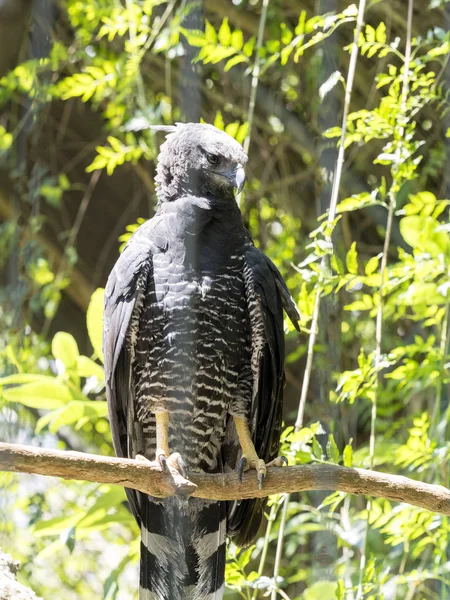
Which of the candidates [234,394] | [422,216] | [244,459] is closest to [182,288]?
[234,394]

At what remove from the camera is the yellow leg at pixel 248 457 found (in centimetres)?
196

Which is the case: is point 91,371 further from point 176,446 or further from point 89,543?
point 89,543

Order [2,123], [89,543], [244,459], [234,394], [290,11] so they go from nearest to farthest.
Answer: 1. [244,459]
2. [234,394]
3. [290,11]
4. [2,123]
5. [89,543]

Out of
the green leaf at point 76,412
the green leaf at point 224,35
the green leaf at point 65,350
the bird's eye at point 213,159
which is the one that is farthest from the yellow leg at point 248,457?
the green leaf at point 224,35

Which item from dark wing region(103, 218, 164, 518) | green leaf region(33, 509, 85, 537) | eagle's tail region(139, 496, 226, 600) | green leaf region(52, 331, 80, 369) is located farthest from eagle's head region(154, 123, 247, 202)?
green leaf region(33, 509, 85, 537)

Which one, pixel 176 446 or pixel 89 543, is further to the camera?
pixel 89 543

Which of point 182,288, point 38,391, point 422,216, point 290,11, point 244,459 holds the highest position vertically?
point 290,11

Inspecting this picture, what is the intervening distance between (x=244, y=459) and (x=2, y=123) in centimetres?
219

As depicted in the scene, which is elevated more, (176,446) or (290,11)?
(290,11)

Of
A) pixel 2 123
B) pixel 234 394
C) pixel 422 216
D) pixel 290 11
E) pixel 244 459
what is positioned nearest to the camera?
pixel 244 459

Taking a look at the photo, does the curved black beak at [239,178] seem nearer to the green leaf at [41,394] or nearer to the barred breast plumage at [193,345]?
the barred breast plumage at [193,345]

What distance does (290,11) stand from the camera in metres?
3.34

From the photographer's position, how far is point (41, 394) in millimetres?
2361

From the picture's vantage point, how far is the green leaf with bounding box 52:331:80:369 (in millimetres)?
2416
